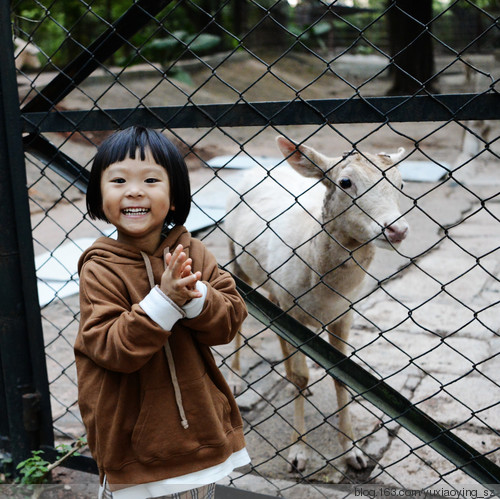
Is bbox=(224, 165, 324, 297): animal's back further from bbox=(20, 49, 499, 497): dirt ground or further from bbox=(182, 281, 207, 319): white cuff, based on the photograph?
bbox=(182, 281, 207, 319): white cuff

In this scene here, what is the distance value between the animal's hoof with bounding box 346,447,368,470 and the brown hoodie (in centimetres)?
152

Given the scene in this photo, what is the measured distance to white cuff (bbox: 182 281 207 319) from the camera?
1692 mm

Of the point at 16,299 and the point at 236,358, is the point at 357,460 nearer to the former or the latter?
the point at 236,358

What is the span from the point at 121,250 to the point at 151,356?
1.07 feet

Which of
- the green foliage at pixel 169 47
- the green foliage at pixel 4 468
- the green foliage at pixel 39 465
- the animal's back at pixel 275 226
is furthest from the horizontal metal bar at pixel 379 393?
the green foliage at pixel 169 47

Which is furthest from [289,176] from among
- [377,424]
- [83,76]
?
[83,76]

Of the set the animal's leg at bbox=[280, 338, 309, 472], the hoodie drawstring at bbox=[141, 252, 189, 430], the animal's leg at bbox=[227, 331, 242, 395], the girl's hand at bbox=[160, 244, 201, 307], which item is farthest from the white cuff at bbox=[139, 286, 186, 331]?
the animal's leg at bbox=[227, 331, 242, 395]

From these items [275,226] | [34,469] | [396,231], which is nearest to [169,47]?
[275,226]

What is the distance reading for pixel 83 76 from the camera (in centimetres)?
250

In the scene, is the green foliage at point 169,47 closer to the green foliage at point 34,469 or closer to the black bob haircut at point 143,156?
the green foliage at point 34,469

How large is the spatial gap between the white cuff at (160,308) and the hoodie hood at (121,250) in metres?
0.22

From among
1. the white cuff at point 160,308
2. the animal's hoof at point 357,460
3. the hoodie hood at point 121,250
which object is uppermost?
the hoodie hood at point 121,250

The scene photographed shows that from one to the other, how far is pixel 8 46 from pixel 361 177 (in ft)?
5.25

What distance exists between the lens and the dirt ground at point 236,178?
3.26 metres
